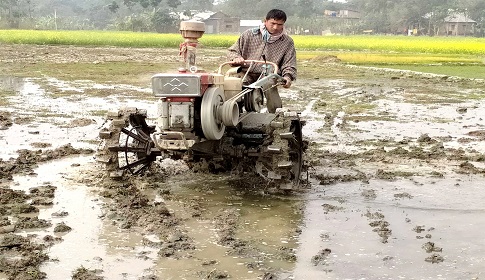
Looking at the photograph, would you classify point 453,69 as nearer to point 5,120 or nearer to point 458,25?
point 5,120

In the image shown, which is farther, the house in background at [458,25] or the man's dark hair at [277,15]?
the house in background at [458,25]

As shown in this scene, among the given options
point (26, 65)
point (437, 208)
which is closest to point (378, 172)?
point (437, 208)

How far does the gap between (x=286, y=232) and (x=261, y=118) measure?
1.90m

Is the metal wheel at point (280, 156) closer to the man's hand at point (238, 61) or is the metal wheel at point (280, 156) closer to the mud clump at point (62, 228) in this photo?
the man's hand at point (238, 61)

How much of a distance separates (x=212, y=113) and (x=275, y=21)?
1.98m

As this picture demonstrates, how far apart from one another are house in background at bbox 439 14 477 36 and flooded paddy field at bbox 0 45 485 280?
3207 inches

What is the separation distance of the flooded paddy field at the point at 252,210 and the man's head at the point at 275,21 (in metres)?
1.02

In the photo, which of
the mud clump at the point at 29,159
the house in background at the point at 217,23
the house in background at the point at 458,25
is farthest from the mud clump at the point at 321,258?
the house in background at the point at 458,25

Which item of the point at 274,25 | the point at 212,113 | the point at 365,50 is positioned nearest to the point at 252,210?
the point at 212,113

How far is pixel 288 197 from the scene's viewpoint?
727 centimetres

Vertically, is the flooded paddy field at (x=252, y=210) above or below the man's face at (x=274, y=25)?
below

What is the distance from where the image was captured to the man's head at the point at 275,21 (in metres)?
8.09

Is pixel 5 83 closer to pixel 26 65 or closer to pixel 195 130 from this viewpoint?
pixel 26 65

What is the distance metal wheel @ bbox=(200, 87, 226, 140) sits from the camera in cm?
659
